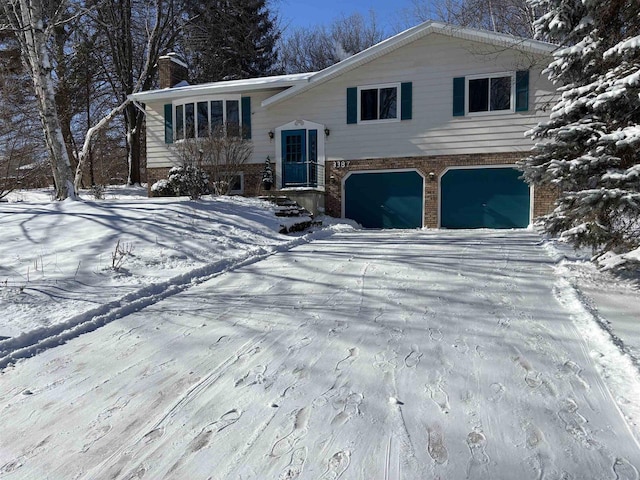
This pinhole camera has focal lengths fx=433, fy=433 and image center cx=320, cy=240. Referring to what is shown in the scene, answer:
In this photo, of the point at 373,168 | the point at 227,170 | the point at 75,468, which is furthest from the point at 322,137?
the point at 75,468

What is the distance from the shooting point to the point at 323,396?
8.52ft

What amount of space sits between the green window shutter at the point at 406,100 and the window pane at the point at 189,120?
7594mm

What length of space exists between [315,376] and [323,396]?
27 cm

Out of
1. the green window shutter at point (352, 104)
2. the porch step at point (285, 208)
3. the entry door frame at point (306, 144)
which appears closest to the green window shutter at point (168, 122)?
the entry door frame at point (306, 144)

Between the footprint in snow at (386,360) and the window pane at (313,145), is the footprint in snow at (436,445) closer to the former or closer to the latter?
the footprint in snow at (386,360)

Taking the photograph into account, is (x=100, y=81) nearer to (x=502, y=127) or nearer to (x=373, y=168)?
(x=373, y=168)

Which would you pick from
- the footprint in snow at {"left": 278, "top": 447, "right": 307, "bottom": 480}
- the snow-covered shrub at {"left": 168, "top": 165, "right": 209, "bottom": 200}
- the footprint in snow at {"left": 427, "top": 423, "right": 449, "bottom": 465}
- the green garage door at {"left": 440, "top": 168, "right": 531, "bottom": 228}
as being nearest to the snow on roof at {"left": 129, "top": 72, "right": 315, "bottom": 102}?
the snow-covered shrub at {"left": 168, "top": 165, "right": 209, "bottom": 200}

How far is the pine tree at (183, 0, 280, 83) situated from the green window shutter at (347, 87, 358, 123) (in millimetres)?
12992

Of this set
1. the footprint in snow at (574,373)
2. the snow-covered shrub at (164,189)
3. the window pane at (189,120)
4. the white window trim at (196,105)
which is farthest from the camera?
the window pane at (189,120)

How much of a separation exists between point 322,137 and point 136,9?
1470cm

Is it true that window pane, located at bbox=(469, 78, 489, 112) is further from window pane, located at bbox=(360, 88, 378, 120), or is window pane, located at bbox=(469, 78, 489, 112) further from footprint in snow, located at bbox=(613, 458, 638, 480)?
footprint in snow, located at bbox=(613, 458, 638, 480)

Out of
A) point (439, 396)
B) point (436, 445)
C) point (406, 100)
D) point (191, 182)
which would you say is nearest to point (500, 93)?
point (406, 100)

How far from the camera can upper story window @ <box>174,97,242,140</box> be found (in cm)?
1566

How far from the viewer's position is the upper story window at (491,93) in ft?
42.3
